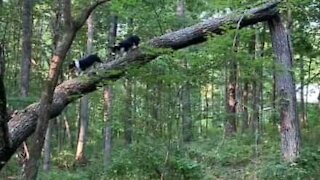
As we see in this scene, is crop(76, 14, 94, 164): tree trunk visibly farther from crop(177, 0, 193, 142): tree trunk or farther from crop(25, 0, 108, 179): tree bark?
crop(25, 0, 108, 179): tree bark

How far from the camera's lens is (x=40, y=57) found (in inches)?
788

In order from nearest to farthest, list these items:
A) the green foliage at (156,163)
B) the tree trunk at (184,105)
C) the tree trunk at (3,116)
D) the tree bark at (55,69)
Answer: the tree bark at (55,69), the tree trunk at (3,116), the green foliage at (156,163), the tree trunk at (184,105)

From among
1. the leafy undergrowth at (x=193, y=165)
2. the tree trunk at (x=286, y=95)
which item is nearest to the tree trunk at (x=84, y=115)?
the leafy undergrowth at (x=193, y=165)

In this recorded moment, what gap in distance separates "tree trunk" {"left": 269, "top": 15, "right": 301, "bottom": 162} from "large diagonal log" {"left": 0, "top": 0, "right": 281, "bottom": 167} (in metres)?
0.50

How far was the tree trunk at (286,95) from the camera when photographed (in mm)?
9694

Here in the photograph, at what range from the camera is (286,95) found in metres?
9.96

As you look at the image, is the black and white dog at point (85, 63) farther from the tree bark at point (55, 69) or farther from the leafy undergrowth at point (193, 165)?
the tree bark at point (55, 69)

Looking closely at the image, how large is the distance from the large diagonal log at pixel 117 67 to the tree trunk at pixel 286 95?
19.5 inches

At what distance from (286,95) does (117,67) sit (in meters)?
3.89

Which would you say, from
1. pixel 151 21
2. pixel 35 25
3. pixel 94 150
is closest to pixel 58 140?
pixel 94 150

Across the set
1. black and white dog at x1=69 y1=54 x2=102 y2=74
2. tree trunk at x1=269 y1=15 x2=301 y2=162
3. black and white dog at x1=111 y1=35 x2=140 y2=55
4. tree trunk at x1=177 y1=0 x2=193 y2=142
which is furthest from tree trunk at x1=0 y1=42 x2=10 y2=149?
tree trunk at x1=269 y1=15 x2=301 y2=162

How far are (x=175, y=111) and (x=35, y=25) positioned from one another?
14.6 metres

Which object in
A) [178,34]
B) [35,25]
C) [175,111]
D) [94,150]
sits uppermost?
[35,25]

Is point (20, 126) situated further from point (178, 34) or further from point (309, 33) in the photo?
point (309, 33)
